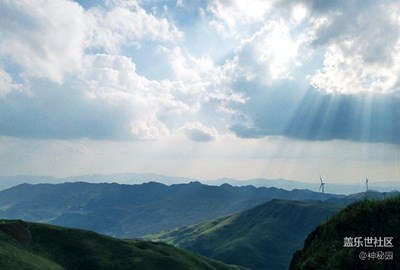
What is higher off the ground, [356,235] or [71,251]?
[356,235]

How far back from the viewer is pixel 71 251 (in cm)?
9844

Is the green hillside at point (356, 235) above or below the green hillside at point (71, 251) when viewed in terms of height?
above

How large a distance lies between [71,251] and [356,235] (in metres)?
86.0

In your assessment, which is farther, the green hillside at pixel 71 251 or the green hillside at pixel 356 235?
the green hillside at pixel 71 251

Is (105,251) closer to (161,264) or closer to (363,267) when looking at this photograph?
(161,264)

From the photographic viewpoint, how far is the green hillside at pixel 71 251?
78.2 m

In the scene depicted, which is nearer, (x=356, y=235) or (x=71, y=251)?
(x=356, y=235)

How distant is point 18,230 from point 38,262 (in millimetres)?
20139

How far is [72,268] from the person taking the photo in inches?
3553

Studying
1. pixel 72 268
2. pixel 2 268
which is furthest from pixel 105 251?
pixel 2 268

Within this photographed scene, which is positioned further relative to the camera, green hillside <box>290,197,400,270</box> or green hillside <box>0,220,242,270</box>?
green hillside <box>0,220,242,270</box>

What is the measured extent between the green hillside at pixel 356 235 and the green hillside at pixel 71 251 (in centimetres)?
5911

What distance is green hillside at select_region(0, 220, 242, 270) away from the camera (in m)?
78.2

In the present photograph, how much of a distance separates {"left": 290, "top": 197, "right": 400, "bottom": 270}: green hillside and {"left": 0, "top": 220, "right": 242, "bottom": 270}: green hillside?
5911 centimetres
